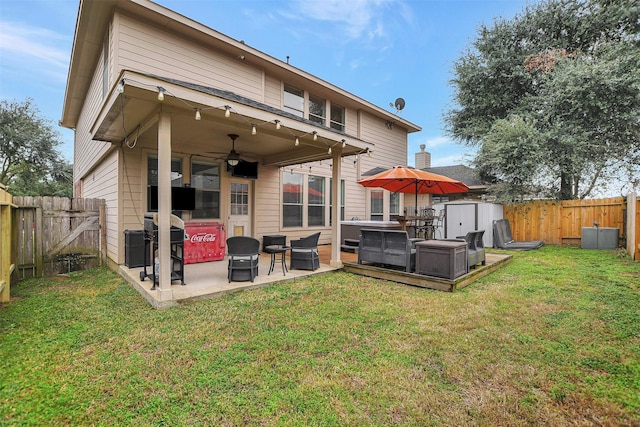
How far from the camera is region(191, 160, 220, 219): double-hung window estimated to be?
275 inches

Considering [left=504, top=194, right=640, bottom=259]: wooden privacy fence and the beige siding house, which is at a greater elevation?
the beige siding house

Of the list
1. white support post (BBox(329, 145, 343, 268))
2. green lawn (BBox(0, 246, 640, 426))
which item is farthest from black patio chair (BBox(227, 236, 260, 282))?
white support post (BBox(329, 145, 343, 268))

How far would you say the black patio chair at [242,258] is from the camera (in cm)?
478

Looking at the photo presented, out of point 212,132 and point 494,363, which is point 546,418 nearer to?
point 494,363

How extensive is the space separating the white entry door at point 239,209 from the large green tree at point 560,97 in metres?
9.47

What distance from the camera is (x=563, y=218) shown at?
10.9m

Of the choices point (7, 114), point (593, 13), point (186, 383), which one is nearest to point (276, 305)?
point (186, 383)

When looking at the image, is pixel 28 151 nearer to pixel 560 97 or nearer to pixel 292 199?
pixel 292 199

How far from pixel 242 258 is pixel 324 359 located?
272cm

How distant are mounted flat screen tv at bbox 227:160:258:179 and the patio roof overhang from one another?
13.0 inches

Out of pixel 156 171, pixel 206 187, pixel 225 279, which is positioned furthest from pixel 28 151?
pixel 225 279

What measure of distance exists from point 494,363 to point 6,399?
377 cm

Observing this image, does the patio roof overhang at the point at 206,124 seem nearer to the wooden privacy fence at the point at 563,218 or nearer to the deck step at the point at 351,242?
the deck step at the point at 351,242

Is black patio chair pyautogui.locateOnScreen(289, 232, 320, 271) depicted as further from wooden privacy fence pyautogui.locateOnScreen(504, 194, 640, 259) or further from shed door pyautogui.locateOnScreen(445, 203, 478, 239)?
wooden privacy fence pyautogui.locateOnScreen(504, 194, 640, 259)
